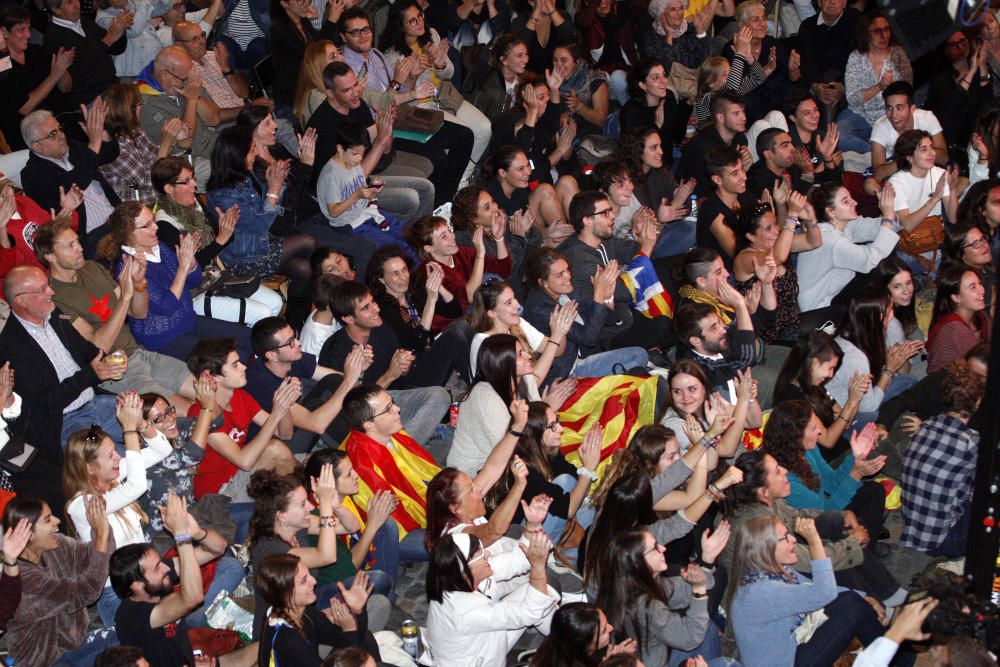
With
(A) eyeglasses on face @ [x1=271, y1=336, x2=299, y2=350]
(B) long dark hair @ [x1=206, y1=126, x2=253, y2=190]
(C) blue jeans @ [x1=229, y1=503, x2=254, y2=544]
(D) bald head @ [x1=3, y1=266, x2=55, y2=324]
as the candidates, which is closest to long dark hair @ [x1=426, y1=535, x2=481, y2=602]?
(C) blue jeans @ [x1=229, y1=503, x2=254, y2=544]

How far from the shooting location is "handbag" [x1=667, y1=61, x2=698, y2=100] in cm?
1170

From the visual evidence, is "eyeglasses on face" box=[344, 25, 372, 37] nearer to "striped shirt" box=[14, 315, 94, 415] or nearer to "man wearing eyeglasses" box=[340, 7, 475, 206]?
"man wearing eyeglasses" box=[340, 7, 475, 206]

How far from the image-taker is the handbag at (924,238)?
10203mm

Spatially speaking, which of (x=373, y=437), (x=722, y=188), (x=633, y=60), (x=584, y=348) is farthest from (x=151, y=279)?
(x=633, y=60)

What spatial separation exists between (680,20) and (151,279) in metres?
5.55

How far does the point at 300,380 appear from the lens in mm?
8070

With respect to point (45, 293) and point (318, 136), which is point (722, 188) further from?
point (45, 293)

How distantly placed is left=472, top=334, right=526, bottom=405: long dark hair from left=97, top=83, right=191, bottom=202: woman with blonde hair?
9.05 ft

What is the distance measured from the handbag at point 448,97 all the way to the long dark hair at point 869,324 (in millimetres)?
3529

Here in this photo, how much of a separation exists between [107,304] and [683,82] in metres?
5.47

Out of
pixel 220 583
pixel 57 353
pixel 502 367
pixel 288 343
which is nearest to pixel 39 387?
pixel 57 353

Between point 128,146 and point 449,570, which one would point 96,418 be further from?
point 449,570

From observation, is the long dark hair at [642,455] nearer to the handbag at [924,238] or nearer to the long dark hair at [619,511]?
the long dark hair at [619,511]

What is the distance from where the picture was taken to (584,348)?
353 inches
